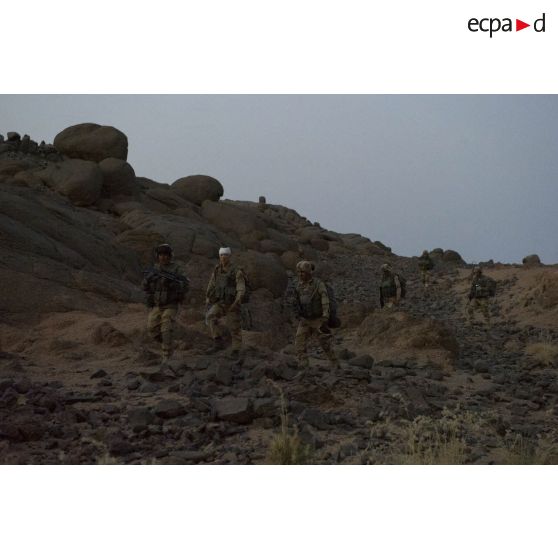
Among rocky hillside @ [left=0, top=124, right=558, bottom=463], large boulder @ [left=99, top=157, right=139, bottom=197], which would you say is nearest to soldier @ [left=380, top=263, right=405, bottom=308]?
rocky hillside @ [left=0, top=124, right=558, bottom=463]

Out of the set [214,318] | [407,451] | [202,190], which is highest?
[202,190]

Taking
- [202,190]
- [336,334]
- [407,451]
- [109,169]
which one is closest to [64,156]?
[109,169]

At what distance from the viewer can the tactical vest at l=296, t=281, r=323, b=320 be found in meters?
9.30

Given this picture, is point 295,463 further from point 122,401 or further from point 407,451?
point 122,401

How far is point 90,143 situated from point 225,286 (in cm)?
2152

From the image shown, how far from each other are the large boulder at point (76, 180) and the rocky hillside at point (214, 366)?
0.22 feet

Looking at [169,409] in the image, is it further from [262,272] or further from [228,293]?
[262,272]

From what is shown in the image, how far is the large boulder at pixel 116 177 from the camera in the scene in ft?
90.8

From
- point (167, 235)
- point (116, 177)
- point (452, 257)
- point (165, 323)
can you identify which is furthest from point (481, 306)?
point (452, 257)

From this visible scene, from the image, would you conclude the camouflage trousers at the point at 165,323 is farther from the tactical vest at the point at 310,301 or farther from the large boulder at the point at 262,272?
the large boulder at the point at 262,272

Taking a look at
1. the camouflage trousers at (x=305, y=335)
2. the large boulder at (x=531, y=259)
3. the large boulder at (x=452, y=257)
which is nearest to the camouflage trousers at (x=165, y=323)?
the camouflage trousers at (x=305, y=335)

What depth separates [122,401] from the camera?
751 cm

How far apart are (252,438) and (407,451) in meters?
1.49

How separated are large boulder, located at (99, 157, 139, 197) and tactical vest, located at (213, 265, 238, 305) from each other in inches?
748
